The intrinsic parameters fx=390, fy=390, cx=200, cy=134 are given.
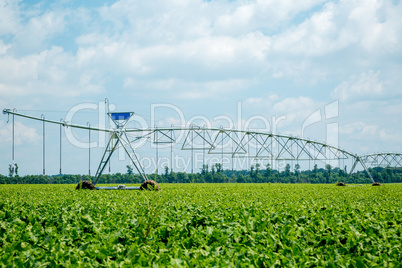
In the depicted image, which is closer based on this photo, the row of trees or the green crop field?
the green crop field

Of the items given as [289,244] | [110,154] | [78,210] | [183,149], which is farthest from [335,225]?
[183,149]

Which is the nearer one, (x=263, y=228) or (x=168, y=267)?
(x=168, y=267)

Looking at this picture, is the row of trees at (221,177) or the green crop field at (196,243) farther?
the row of trees at (221,177)

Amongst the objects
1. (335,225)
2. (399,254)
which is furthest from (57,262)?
(335,225)

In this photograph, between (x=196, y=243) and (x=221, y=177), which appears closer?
(x=196, y=243)

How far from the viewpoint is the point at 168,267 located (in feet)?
14.1

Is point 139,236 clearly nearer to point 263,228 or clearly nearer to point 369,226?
point 263,228

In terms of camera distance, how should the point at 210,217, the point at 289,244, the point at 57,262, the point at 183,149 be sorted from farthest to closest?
the point at 183,149, the point at 210,217, the point at 289,244, the point at 57,262

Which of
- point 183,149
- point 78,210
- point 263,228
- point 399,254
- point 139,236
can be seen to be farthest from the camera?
point 183,149

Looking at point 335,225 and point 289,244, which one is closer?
point 289,244

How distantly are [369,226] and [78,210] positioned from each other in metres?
6.75

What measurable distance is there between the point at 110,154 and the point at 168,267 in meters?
21.3

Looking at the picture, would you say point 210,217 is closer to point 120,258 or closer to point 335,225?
point 335,225

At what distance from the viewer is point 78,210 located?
9844 mm
